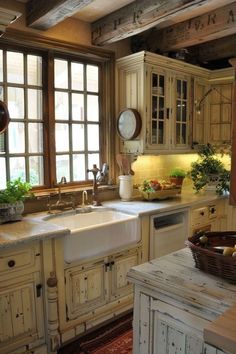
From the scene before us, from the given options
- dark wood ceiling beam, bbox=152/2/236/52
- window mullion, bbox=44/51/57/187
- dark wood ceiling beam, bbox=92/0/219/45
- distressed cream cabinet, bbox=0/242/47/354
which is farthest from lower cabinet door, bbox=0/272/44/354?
dark wood ceiling beam, bbox=152/2/236/52

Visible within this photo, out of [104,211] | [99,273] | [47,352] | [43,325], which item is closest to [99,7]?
[104,211]

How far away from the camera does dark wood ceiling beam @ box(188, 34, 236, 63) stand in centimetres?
344

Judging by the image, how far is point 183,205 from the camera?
9.86ft

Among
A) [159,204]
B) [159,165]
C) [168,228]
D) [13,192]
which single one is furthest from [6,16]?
[159,165]

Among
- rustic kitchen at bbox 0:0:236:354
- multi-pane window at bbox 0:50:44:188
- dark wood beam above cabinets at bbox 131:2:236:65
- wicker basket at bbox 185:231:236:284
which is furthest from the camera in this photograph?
dark wood beam above cabinets at bbox 131:2:236:65

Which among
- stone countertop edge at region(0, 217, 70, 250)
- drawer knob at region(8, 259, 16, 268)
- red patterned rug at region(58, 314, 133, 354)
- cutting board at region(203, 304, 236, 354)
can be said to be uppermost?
stone countertop edge at region(0, 217, 70, 250)

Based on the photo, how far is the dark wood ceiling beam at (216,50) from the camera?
3436 mm

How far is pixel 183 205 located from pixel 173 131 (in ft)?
2.73

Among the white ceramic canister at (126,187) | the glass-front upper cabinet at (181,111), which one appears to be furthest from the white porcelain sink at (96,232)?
the glass-front upper cabinet at (181,111)

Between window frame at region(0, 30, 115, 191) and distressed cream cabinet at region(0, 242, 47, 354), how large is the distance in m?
0.95

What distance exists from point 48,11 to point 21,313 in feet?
6.95

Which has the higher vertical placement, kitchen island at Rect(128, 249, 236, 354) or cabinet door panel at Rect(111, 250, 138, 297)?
kitchen island at Rect(128, 249, 236, 354)

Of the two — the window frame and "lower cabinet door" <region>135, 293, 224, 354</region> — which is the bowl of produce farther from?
"lower cabinet door" <region>135, 293, 224, 354</region>

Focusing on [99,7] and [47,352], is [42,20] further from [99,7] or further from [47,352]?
[47,352]
